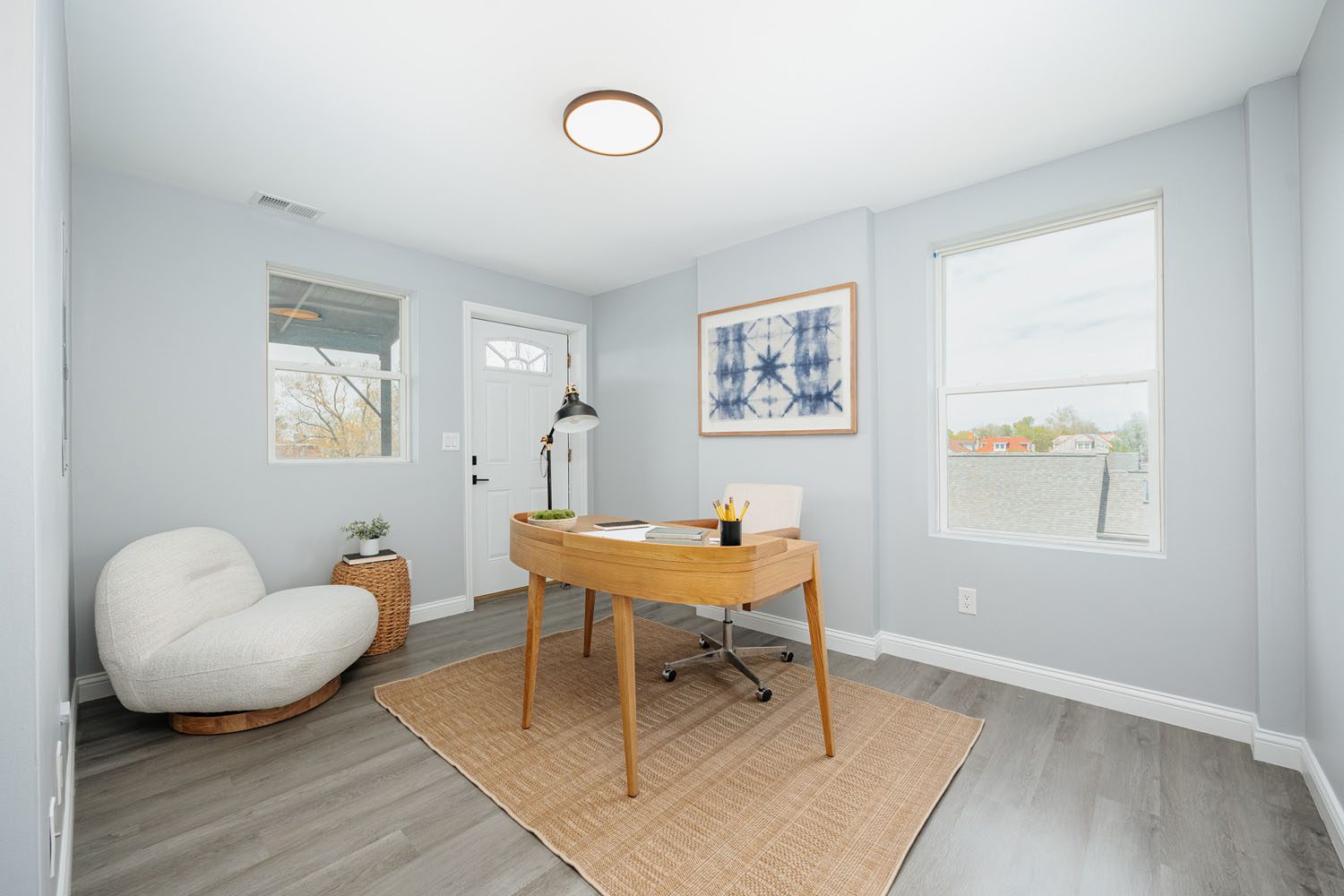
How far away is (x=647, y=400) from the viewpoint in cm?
452

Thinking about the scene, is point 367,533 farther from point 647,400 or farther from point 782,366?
point 782,366

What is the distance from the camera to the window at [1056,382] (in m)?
2.45

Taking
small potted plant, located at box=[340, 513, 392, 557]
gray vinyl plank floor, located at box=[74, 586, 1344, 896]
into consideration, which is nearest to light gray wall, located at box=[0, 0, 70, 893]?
gray vinyl plank floor, located at box=[74, 586, 1344, 896]

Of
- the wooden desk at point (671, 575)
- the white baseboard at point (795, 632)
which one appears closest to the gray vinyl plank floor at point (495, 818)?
the wooden desk at point (671, 575)

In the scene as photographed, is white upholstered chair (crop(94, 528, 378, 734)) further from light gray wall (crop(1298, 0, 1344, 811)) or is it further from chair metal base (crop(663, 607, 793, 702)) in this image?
light gray wall (crop(1298, 0, 1344, 811))

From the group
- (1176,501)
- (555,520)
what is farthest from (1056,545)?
(555,520)

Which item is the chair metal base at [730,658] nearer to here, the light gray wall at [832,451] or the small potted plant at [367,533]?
the light gray wall at [832,451]

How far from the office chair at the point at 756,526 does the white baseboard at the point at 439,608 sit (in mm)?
1756

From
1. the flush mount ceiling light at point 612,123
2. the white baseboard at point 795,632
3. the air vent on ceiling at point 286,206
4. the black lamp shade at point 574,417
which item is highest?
the air vent on ceiling at point 286,206

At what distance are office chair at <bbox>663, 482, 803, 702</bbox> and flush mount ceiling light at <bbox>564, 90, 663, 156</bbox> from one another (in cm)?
179

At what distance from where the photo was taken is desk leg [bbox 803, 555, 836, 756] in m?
2.03

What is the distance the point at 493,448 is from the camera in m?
4.35

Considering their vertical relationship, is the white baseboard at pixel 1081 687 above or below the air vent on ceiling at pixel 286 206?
below

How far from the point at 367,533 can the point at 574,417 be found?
163cm
